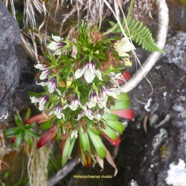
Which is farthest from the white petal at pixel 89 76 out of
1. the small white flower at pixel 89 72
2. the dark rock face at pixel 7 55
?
the dark rock face at pixel 7 55

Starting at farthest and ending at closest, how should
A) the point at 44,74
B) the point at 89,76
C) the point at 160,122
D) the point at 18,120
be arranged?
the point at 160,122, the point at 18,120, the point at 44,74, the point at 89,76

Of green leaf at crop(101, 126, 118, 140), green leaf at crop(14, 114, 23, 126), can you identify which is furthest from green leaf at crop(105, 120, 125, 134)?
green leaf at crop(14, 114, 23, 126)

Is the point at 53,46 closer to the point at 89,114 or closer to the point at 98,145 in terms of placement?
the point at 89,114

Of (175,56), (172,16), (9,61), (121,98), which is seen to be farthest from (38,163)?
(172,16)

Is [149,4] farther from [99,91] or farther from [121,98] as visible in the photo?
[99,91]

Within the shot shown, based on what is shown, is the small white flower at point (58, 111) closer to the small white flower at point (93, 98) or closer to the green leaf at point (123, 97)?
the small white flower at point (93, 98)

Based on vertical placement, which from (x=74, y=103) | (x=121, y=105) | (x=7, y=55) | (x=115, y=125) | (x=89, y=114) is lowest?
(x=115, y=125)

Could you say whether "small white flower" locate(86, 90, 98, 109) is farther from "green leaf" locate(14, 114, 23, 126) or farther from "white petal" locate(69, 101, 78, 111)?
"green leaf" locate(14, 114, 23, 126)

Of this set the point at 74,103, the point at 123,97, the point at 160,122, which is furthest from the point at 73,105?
the point at 160,122
